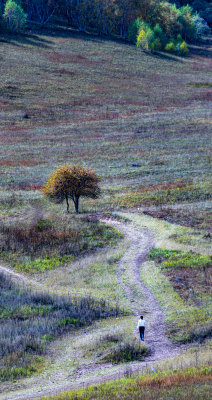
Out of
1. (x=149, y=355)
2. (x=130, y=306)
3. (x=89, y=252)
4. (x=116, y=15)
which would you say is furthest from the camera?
(x=116, y=15)

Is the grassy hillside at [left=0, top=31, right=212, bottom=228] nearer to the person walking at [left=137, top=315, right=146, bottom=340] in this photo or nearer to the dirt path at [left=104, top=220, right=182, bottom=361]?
the dirt path at [left=104, top=220, right=182, bottom=361]

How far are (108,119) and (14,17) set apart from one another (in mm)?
64651

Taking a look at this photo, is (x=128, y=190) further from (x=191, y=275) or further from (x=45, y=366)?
(x=45, y=366)

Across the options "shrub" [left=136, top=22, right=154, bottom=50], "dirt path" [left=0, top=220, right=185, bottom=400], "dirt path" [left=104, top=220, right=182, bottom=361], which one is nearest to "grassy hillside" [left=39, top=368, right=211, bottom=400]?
"dirt path" [left=0, top=220, right=185, bottom=400]

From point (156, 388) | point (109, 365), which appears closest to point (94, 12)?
point (109, 365)

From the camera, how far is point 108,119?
7456cm

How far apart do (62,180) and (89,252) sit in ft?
26.6

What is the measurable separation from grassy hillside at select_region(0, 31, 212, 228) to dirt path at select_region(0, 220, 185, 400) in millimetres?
10691

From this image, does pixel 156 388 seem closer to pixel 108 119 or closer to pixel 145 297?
pixel 145 297

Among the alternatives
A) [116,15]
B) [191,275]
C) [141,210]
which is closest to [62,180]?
[141,210]

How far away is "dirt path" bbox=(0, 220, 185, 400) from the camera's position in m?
14.5

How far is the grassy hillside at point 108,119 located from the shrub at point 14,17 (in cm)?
428

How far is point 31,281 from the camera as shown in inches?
966

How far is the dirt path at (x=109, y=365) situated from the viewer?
1447 cm
